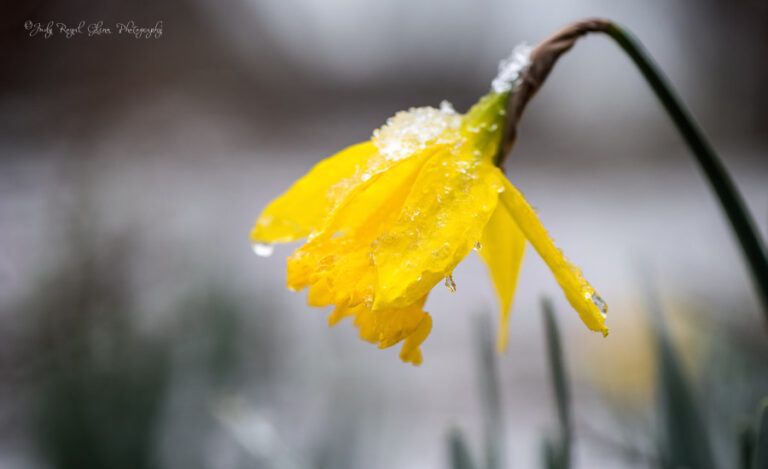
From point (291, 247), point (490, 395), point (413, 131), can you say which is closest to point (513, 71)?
point (413, 131)

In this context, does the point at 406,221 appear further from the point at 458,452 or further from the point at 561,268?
the point at 458,452

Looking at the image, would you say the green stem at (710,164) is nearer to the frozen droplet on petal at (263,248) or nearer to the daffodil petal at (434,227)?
the daffodil petal at (434,227)

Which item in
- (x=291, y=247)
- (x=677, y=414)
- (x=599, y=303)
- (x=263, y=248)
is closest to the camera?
(x=599, y=303)

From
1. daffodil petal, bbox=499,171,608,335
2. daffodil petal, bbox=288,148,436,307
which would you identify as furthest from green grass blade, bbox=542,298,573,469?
daffodil petal, bbox=288,148,436,307

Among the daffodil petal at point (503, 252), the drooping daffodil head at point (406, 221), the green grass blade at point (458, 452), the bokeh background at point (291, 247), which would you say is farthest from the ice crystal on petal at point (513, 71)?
the green grass blade at point (458, 452)

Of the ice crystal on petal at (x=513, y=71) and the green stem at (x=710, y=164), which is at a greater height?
the ice crystal on petal at (x=513, y=71)

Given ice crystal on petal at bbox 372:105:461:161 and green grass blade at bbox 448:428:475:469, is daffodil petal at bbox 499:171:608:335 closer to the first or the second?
ice crystal on petal at bbox 372:105:461:161

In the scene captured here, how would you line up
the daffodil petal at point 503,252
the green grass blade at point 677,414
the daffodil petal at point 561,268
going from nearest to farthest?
1. the daffodil petal at point 561,268
2. the daffodil petal at point 503,252
3. the green grass blade at point 677,414
